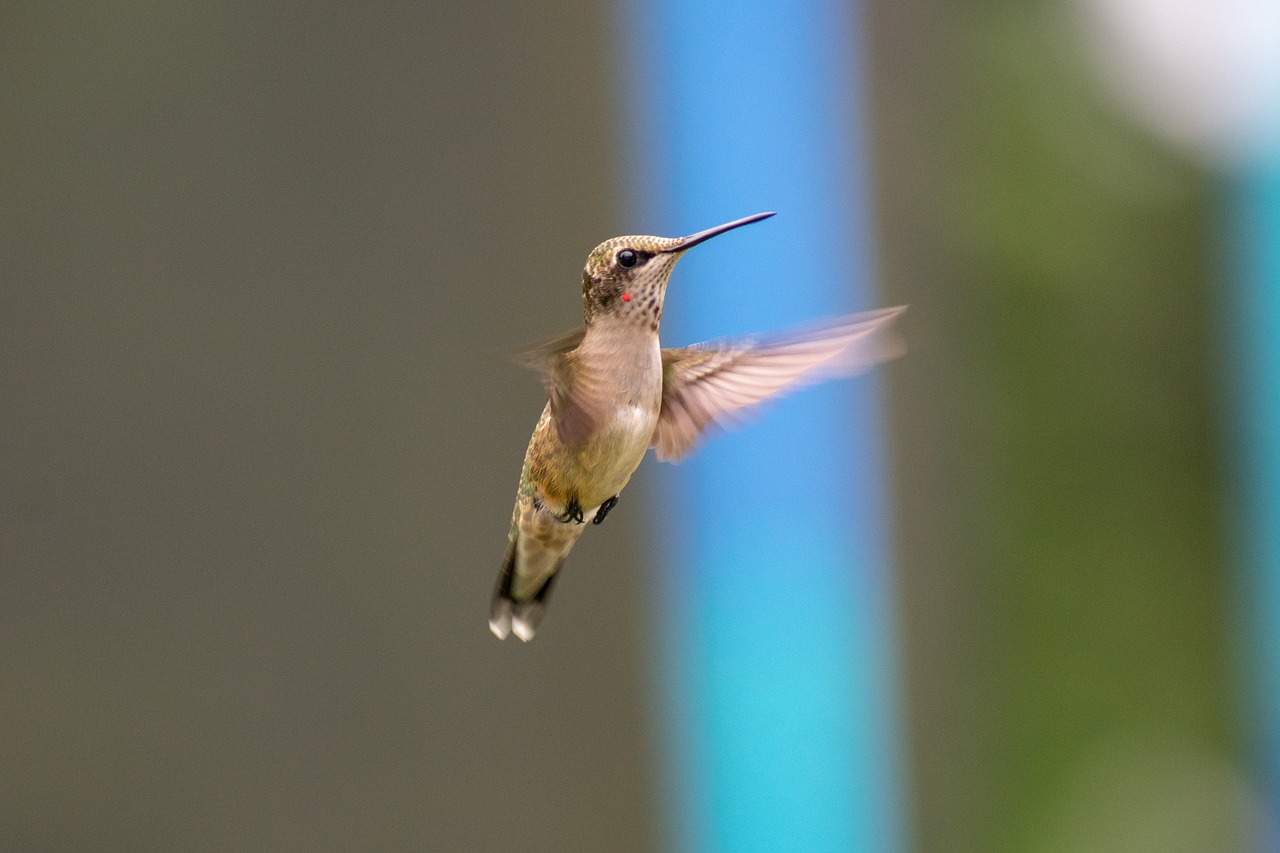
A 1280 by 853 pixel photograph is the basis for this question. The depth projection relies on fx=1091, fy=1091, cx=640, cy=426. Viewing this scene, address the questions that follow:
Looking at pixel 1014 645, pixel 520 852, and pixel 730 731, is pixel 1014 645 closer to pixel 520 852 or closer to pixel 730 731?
pixel 730 731

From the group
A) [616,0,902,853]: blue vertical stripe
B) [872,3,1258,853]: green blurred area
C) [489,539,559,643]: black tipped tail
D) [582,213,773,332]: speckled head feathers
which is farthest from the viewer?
A: [872,3,1258,853]: green blurred area

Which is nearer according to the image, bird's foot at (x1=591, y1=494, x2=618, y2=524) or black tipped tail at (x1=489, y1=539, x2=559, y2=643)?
bird's foot at (x1=591, y1=494, x2=618, y2=524)

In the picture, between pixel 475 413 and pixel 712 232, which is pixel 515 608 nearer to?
pixel 712 232

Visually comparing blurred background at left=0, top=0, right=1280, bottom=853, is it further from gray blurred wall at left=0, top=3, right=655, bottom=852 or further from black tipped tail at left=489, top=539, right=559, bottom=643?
black tipped tail at left=489, top=539, right=559, bottom=643

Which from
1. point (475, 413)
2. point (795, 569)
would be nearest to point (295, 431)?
point (475, 413)

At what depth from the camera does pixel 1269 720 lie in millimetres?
2217

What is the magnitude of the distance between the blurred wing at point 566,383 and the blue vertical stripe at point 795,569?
1.12 m

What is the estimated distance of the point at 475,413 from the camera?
1.65 m

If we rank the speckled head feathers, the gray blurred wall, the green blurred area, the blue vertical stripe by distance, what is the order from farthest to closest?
1. the green blurred area
2. the blue vertical stripe
3. the gray blurred wall
4. the speckled head feathers

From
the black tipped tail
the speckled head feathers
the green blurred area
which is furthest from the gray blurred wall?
the speckled head feathers

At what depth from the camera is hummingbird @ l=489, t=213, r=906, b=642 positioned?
1.63ft

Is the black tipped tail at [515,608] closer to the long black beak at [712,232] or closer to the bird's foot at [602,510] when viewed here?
the bird's foot at [602,510]

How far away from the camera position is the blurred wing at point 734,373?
22.7 inches

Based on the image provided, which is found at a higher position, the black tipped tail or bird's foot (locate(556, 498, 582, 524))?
bird's foot (locate(556, 498, 582, 524))
